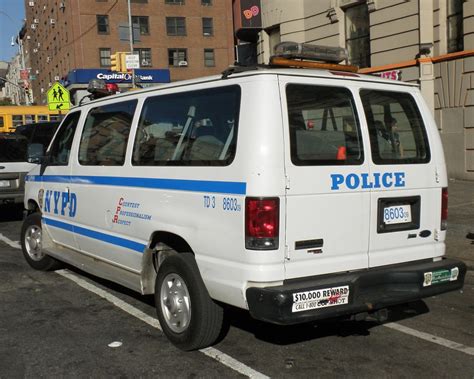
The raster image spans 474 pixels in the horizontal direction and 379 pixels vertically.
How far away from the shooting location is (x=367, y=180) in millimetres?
4016

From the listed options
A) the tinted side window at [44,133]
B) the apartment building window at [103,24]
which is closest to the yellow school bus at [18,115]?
the tinted side window at [44,133]

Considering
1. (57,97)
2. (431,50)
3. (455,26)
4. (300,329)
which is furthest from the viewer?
→ (57,97)

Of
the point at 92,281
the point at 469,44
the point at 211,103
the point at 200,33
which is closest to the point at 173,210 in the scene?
the point at 211,103

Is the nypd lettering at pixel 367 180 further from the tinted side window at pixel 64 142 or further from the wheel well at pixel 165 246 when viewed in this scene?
the tinted side window at pixel 64 142

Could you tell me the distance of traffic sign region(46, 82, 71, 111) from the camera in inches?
753

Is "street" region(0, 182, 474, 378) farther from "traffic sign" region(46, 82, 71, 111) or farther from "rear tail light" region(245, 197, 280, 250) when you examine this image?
"traffic sign" region(46, 82, 71, 111)

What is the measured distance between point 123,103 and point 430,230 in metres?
2.92

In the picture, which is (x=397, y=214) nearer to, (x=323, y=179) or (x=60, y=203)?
(x=323, y=179)

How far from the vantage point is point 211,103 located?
4.10m

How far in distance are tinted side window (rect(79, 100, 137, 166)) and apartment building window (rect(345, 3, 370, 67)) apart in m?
12.4

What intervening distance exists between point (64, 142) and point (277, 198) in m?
3.32

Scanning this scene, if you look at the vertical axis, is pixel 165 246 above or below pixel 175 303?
A: above

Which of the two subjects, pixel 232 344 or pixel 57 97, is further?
pixel 57 97

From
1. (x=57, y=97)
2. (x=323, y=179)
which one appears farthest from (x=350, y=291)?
(x=57, y=97)
